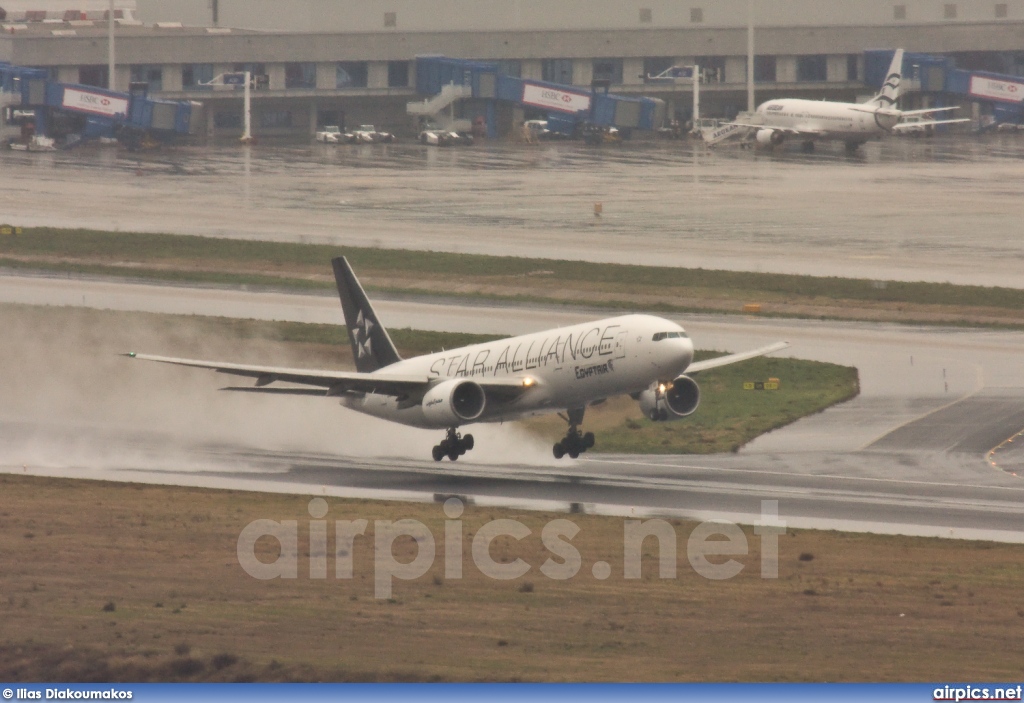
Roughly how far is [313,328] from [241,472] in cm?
2655

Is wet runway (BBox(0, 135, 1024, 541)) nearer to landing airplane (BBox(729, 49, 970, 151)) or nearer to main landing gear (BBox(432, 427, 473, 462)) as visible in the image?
main landing gear (BBox(432, 427, 473, 462))

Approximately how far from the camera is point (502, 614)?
3812 cm

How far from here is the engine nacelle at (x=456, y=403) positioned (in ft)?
192

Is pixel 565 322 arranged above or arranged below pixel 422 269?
below

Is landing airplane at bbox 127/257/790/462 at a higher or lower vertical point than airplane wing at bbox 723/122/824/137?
lower

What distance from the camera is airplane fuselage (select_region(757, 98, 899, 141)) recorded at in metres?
180

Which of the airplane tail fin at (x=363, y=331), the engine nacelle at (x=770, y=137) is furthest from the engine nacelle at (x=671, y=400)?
the engine nacelle at (x=770, y=137)

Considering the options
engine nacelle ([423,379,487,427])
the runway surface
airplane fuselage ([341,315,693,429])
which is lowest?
the runway surface

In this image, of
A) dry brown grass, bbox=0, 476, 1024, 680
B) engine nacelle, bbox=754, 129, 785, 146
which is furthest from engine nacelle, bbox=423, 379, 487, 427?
engine nacelle, bbox=754, 129, 785, 146

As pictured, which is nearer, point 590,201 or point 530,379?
point 530,379

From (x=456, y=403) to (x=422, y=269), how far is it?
46896 mm

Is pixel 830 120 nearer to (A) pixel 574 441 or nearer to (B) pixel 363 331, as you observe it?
(B) pixel 363 331

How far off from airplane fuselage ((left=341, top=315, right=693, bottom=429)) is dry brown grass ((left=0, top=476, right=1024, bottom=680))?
9.40m

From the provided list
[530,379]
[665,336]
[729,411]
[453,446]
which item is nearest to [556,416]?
[729,411]
